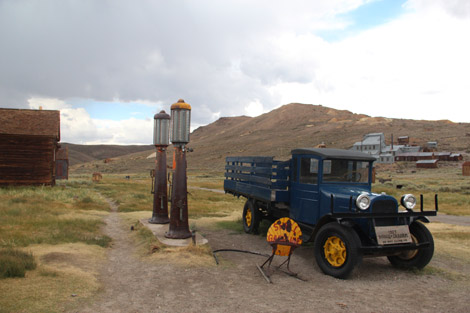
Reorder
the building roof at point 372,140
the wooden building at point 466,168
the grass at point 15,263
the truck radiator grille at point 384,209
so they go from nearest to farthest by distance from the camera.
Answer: the grass at point 15,263
the truck radiator grille at point 384,209
the wooden building at point 466,168
the building roof at point 372,140

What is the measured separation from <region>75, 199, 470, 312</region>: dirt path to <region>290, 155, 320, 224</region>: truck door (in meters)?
1.00

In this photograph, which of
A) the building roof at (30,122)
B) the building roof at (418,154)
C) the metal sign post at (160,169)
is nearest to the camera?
the metal sign post at (160,169)

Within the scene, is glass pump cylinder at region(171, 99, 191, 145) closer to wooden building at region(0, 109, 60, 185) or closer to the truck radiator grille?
the truck radiator grille

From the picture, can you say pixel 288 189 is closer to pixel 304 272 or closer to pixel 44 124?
pixel 304 272

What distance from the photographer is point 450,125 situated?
9600 centimetres

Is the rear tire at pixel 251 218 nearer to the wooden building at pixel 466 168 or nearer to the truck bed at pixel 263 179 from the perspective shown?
the truck bed at pixel 263 179

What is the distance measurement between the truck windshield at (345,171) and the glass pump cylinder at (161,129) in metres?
4.91

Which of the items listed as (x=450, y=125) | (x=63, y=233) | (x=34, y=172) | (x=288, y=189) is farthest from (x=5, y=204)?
(x=450, y=125)

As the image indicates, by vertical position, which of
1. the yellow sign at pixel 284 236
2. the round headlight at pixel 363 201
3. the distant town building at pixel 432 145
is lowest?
the yellow sign at pixel 284 236

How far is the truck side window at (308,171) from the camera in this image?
757 centimetres

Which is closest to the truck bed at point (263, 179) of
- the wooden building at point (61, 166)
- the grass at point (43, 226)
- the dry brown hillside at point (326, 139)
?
the grass at point (43, 226)

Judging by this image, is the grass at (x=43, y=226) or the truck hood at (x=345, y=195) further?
the grass at (x=43, y=226)

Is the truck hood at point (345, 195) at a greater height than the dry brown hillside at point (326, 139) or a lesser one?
lesser

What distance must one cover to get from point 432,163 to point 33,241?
61152 millimetres
